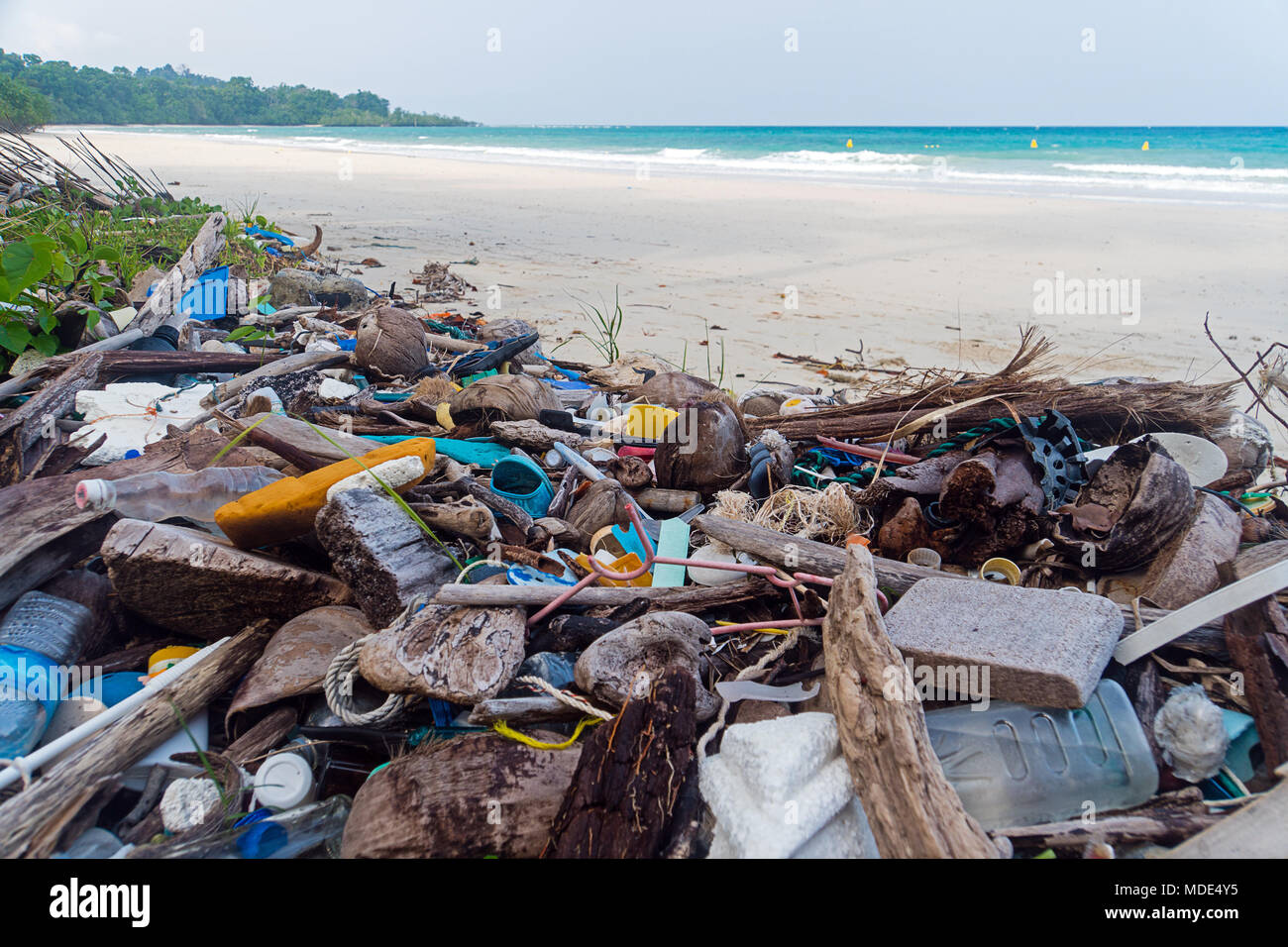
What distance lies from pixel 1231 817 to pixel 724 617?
1.35 meters

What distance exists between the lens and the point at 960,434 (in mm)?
3039

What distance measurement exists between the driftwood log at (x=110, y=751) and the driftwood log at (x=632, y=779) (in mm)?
1129

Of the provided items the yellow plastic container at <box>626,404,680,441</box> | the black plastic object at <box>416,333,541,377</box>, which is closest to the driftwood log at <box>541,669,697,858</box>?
the yellow plastic container at <box>626,404,680,441</box>

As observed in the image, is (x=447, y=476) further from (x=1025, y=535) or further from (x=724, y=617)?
(x=1025, y=535)

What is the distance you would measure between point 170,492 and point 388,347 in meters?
2.07

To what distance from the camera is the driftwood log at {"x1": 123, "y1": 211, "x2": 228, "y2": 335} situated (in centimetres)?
463

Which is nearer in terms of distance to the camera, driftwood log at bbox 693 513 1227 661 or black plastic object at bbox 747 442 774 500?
driftwood log at bbox 693 513 1227 661

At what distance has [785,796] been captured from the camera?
159 cm

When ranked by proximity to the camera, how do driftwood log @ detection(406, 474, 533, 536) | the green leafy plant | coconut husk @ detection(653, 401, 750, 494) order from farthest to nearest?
the green leafy plant
coconut husk @ detection(653, 401, 750, 494)
driftwood log @ detection(406, 474, 533, 536)

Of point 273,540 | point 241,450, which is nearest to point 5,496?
point 241,450

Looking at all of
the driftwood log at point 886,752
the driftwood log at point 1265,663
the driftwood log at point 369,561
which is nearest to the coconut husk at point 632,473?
the driftwood log at point 369,561

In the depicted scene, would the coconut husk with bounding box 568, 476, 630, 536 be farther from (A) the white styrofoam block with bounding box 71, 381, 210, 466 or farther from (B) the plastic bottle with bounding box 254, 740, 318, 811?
(A) the white styrofoam block with bounding box 71, 381, 210, 466

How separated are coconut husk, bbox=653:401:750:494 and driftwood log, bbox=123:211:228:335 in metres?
3.51

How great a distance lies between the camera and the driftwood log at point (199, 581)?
220 cm
